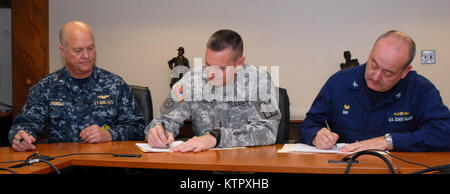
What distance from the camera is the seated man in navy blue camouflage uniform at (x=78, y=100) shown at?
2141mm

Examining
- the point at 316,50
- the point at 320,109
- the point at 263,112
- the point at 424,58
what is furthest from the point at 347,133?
the point at 424,58

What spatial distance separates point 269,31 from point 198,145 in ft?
7.55

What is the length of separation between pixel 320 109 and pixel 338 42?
1847 mm

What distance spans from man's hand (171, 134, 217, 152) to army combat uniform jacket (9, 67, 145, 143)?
0.57m

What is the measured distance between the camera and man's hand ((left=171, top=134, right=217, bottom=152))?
1627mm

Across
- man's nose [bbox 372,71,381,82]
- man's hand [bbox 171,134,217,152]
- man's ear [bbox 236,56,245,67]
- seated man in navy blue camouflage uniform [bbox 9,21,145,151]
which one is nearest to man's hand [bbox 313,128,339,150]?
man's nose [bbox 372,71,381,82]

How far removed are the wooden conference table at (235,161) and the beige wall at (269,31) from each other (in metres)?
2.14

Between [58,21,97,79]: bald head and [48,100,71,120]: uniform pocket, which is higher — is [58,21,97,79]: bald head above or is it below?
above

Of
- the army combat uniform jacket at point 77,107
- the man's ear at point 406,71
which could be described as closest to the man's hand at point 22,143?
the army combat uniform jacket at point 77,107

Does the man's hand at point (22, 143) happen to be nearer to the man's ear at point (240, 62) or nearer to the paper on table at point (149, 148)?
the paper on table at point (149, 148)

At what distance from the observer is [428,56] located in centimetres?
351

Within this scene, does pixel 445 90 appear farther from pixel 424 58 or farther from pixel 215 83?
pixel 215 83

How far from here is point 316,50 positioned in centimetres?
366

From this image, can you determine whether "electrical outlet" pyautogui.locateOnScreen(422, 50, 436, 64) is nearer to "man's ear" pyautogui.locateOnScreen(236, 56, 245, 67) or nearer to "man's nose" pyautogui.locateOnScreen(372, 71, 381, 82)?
"man's nose" pyautogui.locateOnScreen(372, 71, 381, 82)
